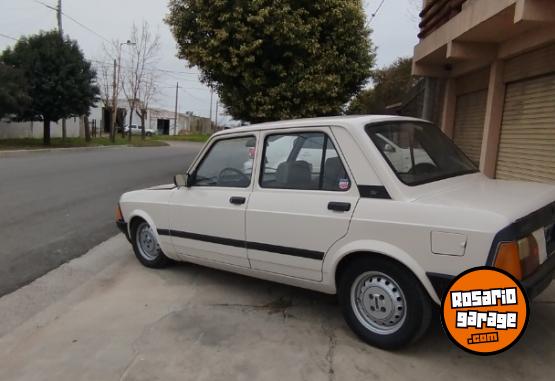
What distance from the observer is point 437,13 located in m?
10.2

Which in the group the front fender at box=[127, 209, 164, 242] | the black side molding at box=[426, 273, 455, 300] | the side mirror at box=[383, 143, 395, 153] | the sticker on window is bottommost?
the front fender at box=[127, 209, 164, 242]

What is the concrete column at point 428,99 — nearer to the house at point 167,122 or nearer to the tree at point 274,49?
the tree at point 274,49

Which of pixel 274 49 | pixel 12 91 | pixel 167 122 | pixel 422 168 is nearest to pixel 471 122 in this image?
pixel 274 49

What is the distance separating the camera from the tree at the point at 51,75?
24.7 m

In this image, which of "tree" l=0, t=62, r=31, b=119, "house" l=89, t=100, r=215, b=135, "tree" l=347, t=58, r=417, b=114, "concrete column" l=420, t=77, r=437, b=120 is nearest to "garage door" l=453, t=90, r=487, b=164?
"concrete column" l=420, t=77, r=437, b=120

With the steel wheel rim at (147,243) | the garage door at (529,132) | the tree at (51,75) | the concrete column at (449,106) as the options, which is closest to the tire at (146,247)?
the steel wheel rim at (147,243)

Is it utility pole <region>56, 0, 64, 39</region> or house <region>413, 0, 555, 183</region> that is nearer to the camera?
house <region>413, 0, 555, 183</region>

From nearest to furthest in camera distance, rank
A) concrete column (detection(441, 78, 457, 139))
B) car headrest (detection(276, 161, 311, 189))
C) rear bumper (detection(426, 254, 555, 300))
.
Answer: rear bumper (detection(426, 254, 555, 300))
car headrest (detection(276, 161, 311, 189))
concrete column (detection(441, 78, 457, 139))

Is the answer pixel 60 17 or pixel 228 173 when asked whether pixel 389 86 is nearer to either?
pixel 60 17

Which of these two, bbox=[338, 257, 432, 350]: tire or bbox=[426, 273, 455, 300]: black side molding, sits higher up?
bbox=[426, 273, 455, 300]: black side molding

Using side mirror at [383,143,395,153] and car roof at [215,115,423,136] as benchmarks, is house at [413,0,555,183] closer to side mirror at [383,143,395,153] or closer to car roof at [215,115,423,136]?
car roof at [215,115,423,136]

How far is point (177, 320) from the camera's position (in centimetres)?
390

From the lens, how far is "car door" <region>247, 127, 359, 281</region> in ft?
11.4

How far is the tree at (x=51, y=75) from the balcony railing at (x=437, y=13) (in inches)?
783
